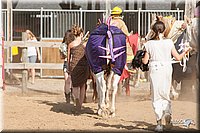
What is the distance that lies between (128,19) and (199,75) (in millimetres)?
8585

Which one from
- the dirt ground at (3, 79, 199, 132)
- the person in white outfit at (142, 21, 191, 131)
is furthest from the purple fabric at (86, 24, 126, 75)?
the person in white outfit at (142, 21, 191, 131)

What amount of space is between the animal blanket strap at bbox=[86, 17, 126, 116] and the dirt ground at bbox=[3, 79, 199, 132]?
0.54 meters

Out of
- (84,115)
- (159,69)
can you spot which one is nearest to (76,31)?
(84,115)

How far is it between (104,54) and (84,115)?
1220mm

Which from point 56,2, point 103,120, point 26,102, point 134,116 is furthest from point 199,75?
point 56,2

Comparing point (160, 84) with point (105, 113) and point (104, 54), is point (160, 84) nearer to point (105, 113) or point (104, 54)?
point (104, 54)

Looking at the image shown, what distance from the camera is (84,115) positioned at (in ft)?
29.8

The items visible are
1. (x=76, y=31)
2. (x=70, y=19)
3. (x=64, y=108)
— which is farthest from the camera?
(x=70, y=19)

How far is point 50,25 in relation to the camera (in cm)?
1723

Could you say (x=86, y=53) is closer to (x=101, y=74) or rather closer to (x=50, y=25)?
(x=101, y=74)

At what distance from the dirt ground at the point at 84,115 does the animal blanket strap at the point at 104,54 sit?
540 mm

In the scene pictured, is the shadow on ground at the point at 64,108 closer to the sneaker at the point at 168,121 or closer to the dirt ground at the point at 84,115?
the dirt ground at the point at 84,115

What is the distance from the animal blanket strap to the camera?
28.3 ft

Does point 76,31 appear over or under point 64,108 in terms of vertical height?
over
